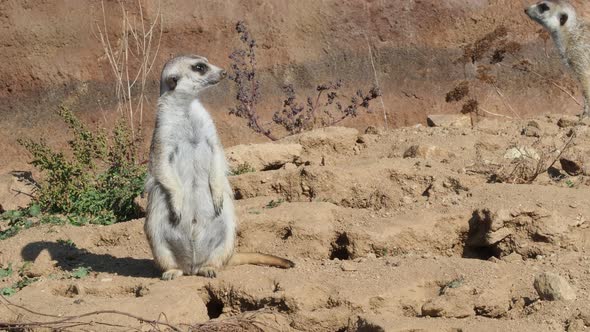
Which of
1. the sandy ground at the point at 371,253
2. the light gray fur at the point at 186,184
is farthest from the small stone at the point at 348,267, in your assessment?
the light gray fur at the point at 186,184

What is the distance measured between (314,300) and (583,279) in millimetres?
1230

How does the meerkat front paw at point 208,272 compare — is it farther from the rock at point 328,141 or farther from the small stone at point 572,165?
the small stone at point 572,165

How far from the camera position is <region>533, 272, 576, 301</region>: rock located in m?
4.02

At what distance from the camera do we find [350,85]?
8.59 m

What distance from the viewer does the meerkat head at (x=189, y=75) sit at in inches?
205

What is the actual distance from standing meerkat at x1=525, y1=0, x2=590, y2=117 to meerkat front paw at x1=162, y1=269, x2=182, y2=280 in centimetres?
463

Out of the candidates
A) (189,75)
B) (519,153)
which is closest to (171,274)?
(189,75)

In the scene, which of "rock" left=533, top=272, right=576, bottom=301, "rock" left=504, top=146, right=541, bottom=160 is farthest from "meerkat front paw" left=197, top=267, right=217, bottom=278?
"rock" left=504, top=146, right=541, bottom=160

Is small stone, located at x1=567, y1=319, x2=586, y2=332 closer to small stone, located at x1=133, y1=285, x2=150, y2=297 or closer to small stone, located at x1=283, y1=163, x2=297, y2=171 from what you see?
small stone, located at x1=133, y1=285, x2=150, y2=297

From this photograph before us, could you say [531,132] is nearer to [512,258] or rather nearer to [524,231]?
[524,231]

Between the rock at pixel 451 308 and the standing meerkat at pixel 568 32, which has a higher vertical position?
the standing meerkat at pixel 568 32

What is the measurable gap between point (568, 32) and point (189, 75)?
4823 millimetres

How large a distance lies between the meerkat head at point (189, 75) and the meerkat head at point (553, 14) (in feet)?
13.4

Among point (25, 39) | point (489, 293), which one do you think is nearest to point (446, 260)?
point (489, 293)
